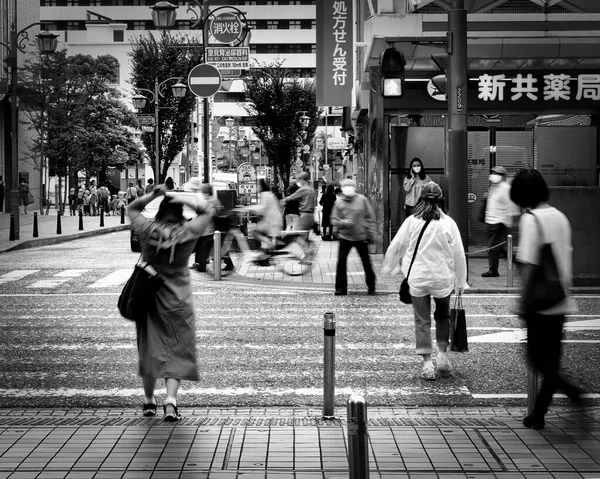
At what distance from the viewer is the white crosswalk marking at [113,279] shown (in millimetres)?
16828

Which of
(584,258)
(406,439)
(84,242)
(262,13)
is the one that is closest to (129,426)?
(406,439)

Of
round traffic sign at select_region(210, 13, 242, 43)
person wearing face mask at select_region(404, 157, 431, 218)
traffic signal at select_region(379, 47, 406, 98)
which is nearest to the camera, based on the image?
traffic signal at select_region(379, 47, 406, 98)

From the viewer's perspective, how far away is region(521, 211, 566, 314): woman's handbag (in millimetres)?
6258

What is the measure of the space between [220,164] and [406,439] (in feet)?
255

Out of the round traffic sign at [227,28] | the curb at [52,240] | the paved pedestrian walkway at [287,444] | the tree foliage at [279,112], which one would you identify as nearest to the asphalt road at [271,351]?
the paved pedestrian walkway at [287,444]

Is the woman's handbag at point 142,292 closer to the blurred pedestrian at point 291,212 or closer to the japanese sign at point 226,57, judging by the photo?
the japanese sign at point 226,57

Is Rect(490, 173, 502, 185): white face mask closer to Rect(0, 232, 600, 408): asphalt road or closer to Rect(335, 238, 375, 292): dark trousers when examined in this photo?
Rect(0, 232, 600, 408): asphalt road

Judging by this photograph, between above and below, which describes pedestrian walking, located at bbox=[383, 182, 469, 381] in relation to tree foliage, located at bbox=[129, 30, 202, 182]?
below

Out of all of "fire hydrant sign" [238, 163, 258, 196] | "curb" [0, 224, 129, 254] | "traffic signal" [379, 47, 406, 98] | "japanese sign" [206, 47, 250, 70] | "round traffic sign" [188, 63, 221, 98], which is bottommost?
"curb" [0, 224, 129, 254]

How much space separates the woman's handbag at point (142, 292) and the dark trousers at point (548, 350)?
278 cm

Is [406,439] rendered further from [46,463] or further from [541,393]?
[46,463]

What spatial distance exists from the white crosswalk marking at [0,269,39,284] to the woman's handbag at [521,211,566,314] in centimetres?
1318

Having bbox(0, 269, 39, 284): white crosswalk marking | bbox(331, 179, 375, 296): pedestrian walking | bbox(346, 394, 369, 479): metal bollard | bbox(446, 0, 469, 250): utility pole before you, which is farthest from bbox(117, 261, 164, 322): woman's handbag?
bbox(0, 269, 39, 284): white crosswalk marking

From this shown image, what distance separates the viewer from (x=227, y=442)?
6098mm
